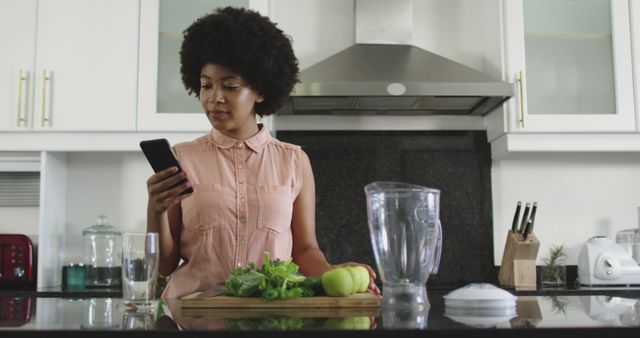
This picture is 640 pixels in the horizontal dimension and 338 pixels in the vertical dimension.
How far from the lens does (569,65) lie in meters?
2.78

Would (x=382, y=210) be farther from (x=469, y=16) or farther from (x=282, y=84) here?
(x=469, y=16)

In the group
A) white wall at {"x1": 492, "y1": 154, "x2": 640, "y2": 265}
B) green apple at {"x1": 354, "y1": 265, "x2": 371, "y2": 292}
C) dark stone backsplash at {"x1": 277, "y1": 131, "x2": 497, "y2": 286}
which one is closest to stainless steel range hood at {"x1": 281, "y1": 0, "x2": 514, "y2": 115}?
dark stone backsplash at {"x1": 277, "y1": 131, "x2": 497, "y2": 286}

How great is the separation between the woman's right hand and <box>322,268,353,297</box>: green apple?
0.32m

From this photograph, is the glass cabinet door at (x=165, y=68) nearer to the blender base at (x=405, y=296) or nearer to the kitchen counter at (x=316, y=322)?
the kitchen counter at (x=316, y=322)

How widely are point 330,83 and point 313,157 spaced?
483mm

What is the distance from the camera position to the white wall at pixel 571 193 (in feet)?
9.78

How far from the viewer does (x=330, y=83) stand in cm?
254

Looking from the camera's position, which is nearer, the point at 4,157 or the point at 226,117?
the point at 226,117

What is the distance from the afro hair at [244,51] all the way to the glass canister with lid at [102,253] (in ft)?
4.23

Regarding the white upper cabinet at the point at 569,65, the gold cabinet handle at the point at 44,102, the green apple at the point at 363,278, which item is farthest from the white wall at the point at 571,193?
the green apple at the point at 363,278

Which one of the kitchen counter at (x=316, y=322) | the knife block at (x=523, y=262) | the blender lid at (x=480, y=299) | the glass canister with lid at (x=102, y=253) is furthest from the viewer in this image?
the glass canister with lid at (x=102, y=253)

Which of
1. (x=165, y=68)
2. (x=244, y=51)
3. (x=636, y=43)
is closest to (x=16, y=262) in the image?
(x=165, y=68)

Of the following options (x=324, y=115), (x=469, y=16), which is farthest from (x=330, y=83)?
(x=469, y=16)

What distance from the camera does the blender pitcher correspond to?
3.54ft
